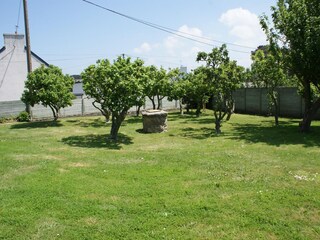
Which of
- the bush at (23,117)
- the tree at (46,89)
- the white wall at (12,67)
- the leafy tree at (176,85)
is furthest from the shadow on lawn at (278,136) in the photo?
the white wall at (12,67)

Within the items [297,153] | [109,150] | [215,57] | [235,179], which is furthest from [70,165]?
[215,57]

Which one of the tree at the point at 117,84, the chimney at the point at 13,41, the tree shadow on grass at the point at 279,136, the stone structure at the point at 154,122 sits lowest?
the tree shadow on grass at the point at 279,136

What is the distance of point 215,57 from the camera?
48.8ft

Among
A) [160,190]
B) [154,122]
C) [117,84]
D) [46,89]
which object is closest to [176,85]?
[154,122]

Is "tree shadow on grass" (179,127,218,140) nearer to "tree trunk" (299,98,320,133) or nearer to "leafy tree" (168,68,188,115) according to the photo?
"tree trunk" (299,98,320,133)

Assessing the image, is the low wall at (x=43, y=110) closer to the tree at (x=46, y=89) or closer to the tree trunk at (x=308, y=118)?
the tree at (x=46, y=89)

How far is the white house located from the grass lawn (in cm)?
1557

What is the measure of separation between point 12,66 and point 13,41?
1.92 m

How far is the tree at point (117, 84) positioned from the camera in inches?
505

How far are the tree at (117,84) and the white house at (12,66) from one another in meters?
15.4

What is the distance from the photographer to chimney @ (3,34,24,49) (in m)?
26.2

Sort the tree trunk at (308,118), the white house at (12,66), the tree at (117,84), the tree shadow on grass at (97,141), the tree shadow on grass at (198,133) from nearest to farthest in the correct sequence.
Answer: the tree shadow on grass at (97,141)
the tree at (117,84)
the tree shadow on grass at (198,133)
the tree trunk at (308,118)
the white house at (12,66)

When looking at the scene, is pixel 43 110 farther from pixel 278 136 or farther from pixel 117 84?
pixel 278 136

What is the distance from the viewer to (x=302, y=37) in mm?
14289
